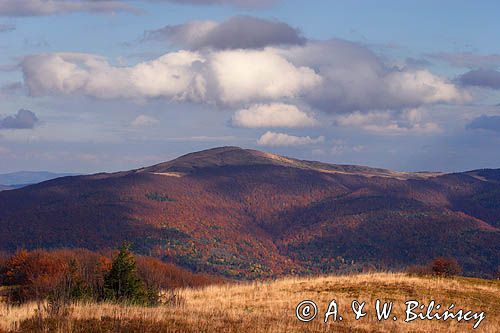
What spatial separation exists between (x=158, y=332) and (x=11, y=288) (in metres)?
25.4

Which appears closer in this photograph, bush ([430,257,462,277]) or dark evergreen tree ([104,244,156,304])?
dark evergreen tree ([104,244,156,304])

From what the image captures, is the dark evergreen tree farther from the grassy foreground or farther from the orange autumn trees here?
the grassy foreground

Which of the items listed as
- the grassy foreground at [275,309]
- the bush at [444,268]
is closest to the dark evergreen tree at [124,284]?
the grassy foreground at [275,309]

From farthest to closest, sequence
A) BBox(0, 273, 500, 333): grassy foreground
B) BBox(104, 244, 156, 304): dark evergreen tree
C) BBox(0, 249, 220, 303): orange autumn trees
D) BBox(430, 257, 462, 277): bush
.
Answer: BBox(430, 257, 462, 277): bush
BBox(104, 244, 156, 304): dark evergreen tree
BBox(0, 249, 220, 303): orange autumn trees
BBox(0, 273, 500, 333): grassy foreground

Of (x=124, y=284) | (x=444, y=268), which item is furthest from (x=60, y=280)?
(x=444, y=268)

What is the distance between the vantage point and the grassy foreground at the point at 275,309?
58.0 ft

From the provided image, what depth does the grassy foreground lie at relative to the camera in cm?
1767

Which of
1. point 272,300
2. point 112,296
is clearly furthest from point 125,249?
point 272,300

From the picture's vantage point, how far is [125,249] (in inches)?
1094

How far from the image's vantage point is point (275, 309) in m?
25.4

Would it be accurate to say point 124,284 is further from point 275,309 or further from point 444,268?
point 444,268

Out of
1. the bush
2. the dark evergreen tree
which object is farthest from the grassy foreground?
the bush

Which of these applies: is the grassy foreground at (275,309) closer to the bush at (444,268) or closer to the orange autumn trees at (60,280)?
the orange autumn trees at (60,280)

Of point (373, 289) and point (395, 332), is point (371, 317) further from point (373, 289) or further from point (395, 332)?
point (373, 289)
